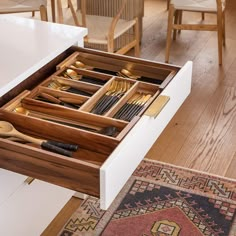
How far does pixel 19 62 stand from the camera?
145cm

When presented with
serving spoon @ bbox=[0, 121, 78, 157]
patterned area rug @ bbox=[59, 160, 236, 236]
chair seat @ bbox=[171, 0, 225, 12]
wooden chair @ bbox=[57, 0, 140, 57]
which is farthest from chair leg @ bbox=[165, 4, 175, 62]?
serving spoon @ bbox=[0, 121, 78, 157]

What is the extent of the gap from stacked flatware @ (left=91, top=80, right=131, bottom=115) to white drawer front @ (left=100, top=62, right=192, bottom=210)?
155 mm

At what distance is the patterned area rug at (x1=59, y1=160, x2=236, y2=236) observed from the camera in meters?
1.91

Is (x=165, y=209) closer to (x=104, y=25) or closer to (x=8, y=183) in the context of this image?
(x=8, y=183)

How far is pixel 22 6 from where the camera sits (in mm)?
3232

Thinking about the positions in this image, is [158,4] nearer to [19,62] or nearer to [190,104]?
[190,104]

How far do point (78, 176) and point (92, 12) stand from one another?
232 cm

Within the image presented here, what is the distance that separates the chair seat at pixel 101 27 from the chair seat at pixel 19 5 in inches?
15.3

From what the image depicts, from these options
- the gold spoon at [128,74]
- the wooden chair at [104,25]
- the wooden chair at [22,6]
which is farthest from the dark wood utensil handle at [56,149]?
the wooden chair at [22,6]

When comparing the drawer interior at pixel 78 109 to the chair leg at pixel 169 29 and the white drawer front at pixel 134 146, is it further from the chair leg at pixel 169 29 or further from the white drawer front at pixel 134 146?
the chair leg at pixel 169 29

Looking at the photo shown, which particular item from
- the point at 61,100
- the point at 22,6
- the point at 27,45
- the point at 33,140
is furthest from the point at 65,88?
the point at 22,6

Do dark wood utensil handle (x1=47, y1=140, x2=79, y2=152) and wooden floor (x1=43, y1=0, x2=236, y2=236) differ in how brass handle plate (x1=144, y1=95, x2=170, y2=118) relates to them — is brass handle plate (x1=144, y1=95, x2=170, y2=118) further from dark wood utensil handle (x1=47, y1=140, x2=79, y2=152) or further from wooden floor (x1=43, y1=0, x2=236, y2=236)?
wooden floor (x1=43, y1=0, x2=236, y2=236)

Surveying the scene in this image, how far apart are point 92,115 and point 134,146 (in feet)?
0.56

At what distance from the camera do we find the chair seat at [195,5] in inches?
125
